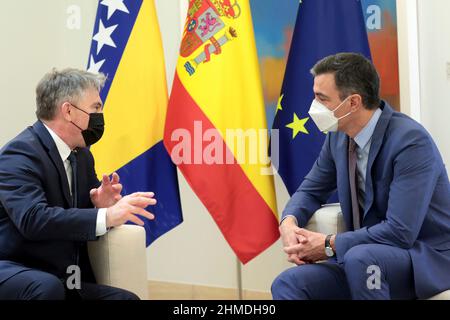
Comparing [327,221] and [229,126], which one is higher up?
[229,126]

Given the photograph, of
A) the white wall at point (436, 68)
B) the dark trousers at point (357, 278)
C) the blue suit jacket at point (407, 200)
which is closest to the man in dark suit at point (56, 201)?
the dark trousers at point (357, 278)

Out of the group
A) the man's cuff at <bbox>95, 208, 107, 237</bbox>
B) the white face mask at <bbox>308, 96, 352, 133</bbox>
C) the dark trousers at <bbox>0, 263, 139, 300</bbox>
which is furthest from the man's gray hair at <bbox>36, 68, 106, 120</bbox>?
the white face mask at <bbox>308, 96, 352, 133</bbox>

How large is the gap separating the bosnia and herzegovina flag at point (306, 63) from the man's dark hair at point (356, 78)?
58 centimetres

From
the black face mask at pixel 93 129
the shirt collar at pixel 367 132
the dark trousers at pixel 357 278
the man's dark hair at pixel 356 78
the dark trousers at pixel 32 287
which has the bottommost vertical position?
the dark trousers at pixel 357 278

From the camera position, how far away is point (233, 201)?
2941mm

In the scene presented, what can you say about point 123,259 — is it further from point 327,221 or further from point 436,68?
point 436,68

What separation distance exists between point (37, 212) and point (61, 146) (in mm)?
328

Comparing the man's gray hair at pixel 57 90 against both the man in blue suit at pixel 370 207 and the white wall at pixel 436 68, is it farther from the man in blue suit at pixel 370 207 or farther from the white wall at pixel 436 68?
the white wall at pixel 436 68

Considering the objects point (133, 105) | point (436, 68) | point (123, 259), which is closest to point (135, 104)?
point (133, 105)

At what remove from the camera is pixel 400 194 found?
6.71 feet

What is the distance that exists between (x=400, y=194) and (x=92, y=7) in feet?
8.28

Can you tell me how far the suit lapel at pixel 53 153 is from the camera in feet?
7.13

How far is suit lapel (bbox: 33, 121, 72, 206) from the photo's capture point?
2172mm
